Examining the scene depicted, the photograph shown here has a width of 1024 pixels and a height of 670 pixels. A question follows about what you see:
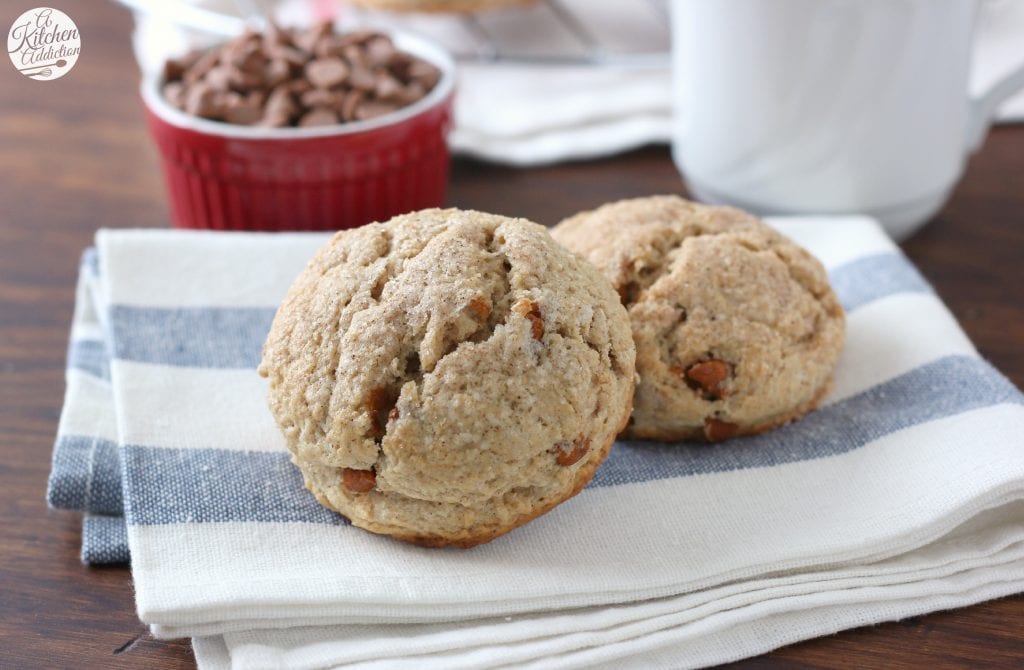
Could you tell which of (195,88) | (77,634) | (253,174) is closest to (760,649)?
(77,634)

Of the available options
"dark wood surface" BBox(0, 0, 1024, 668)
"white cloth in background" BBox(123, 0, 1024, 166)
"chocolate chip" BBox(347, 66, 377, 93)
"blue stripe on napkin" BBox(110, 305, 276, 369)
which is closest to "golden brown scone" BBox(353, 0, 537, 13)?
"white cloth in background" BBox(123, 0, 1024, 166)

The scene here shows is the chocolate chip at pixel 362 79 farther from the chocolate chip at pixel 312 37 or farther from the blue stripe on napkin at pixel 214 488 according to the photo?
the blue stripe on napkin at pixel 214 488

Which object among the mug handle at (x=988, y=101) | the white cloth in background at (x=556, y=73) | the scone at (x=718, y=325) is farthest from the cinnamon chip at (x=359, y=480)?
the mug handle at (x=988, y=101)

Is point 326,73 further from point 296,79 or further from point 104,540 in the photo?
point 104,540

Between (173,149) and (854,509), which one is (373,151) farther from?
(854,509)

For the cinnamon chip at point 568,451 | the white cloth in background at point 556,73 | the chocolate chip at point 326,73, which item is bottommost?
the white cloth in background at point 556,73

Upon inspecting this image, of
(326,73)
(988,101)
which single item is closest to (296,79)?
(326,73)

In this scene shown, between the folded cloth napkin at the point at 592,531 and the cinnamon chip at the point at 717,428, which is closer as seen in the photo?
the folded cloth napkin at the point at 592,531
